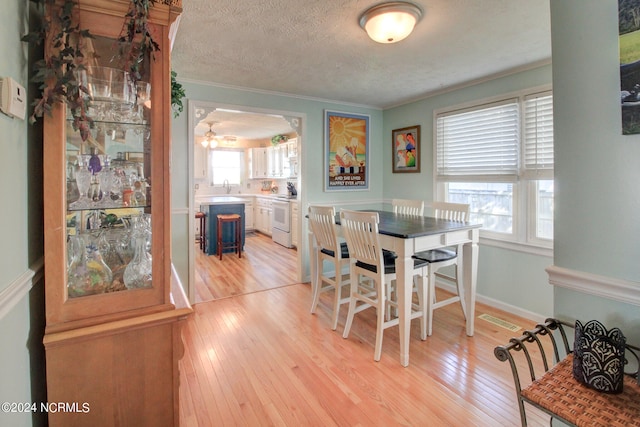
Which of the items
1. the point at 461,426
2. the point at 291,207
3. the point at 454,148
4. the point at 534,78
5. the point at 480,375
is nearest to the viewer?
the point at 461,426

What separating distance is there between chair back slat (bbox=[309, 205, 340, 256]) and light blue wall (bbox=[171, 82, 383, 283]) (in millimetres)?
1113

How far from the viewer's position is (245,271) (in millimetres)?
4535

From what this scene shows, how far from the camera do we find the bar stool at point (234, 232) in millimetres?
5285

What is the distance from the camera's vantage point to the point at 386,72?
309cm

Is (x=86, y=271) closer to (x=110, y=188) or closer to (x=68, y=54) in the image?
(x=110, y=188)

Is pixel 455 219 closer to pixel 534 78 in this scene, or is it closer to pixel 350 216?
pixel 350 216

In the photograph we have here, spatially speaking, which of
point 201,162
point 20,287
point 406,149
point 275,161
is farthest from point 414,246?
point 201,162

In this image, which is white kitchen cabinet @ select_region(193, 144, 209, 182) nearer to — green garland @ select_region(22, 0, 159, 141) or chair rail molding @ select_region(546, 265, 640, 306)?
green garland @ select_region(22, 0, 159, 141)

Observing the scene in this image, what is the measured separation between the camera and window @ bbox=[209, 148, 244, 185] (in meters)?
7.59

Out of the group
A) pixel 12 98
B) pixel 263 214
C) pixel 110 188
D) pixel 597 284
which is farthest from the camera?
pixel 263 214

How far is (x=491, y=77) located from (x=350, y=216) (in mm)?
2161

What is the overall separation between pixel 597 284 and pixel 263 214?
21.6 ft

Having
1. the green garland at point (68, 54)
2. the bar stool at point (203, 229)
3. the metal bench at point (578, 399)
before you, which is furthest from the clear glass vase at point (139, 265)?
the bar stool at point (203, 229)

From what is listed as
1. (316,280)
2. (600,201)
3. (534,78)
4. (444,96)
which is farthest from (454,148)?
(600,201)
